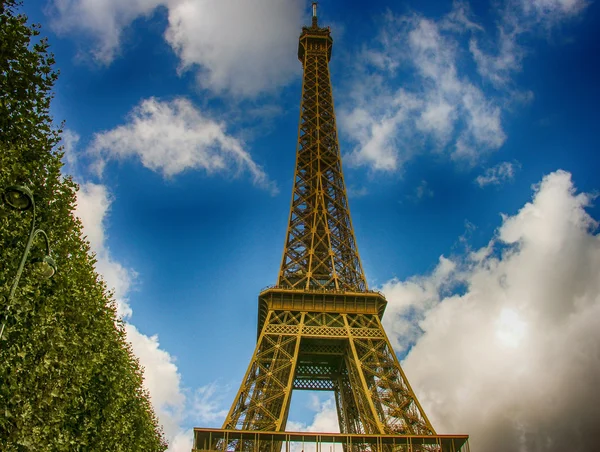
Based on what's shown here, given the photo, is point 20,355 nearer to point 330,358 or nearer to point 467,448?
point 467,448

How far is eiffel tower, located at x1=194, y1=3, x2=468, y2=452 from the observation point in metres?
31.3

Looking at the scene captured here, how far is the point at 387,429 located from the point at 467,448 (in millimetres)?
4783

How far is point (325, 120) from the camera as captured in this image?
53.7 metres

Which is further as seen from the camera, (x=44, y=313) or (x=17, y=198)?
(x=44, y=313)

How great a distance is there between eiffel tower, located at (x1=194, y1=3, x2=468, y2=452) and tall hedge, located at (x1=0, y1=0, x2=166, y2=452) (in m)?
13.3

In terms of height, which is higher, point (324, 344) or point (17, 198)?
point (324, 344)

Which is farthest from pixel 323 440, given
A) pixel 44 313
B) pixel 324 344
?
pixel 44 313

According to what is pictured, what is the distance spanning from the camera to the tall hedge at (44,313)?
14.4m

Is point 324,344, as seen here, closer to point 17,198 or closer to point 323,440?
point 323,440

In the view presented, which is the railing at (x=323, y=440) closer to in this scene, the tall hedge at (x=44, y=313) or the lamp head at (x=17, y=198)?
the tall hedge at (x=44, y=313)

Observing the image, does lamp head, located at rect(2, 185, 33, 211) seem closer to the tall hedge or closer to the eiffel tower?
the tall hedge

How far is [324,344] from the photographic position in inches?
1570

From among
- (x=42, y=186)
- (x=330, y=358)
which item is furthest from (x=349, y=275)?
(x=42, y=186)

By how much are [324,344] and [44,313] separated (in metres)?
26.8
